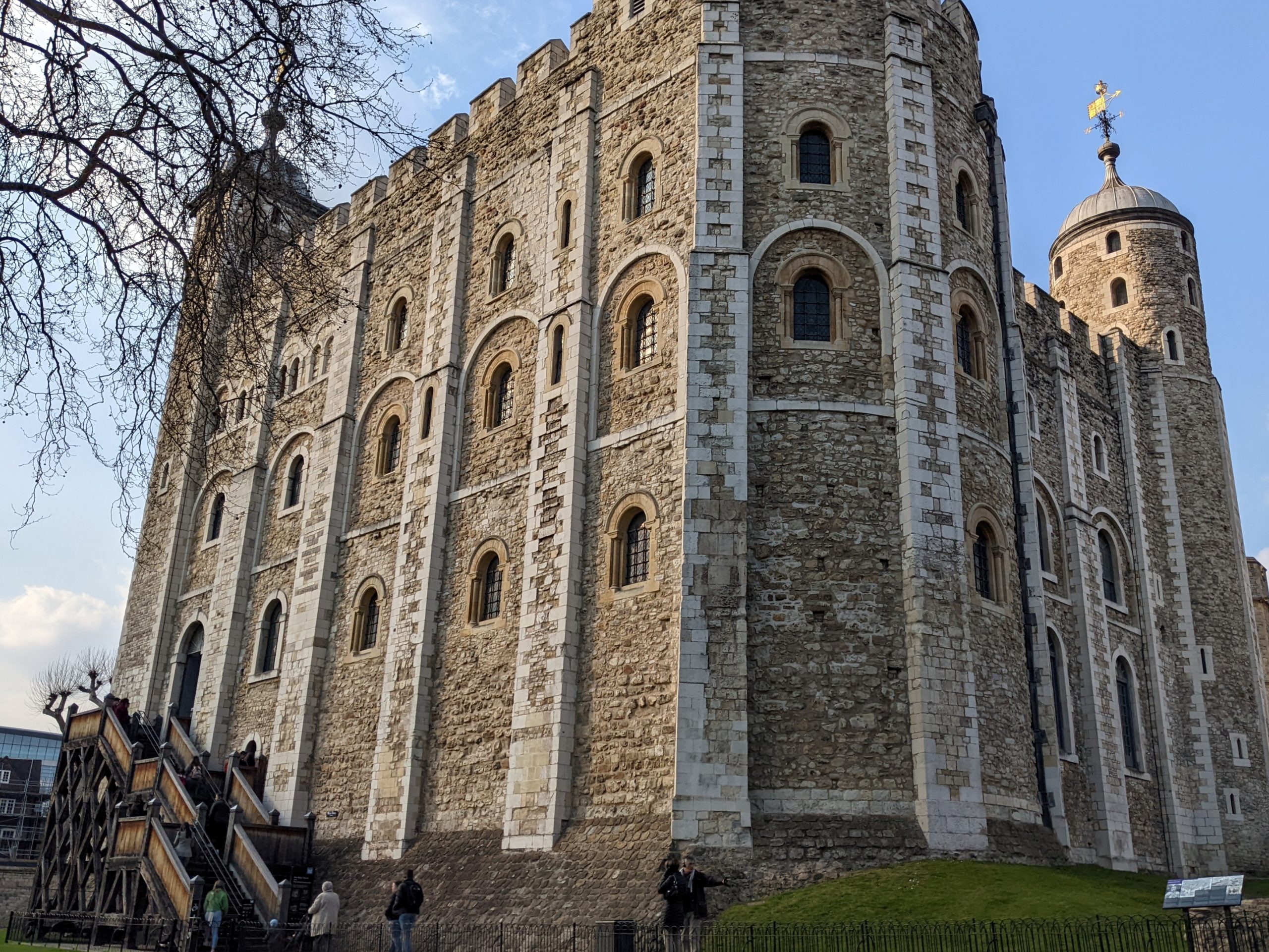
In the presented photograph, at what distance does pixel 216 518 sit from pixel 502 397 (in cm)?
1243

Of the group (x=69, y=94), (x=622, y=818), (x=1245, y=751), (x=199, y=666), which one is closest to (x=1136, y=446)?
(x=1245, y=751)

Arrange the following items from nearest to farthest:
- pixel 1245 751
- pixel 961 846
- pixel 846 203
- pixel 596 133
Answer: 1. pixel 961 846
2. pixel 846 203
3. pixel 596 133
4. pixel 1245 751

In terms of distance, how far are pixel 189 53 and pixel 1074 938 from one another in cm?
1169

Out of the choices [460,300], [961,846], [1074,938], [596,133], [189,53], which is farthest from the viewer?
[460,300]

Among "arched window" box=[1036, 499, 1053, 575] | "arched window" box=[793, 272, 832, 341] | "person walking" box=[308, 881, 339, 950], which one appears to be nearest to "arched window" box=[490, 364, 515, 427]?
"arched window" box=[793, 272, 832, 341]

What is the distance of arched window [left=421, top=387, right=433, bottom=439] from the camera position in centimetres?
2345

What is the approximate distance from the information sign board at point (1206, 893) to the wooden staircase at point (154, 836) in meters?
12.8

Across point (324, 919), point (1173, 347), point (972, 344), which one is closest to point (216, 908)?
point (324, 919)

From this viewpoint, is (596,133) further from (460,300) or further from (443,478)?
(443,478)

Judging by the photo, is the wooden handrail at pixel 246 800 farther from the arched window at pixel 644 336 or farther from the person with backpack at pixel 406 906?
the arched window at pixel 644 336

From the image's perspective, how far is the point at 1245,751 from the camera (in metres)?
27.9

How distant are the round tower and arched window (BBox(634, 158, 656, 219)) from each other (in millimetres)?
17821

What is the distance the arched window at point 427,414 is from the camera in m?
23.5

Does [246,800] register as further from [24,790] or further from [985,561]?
[24,790]
